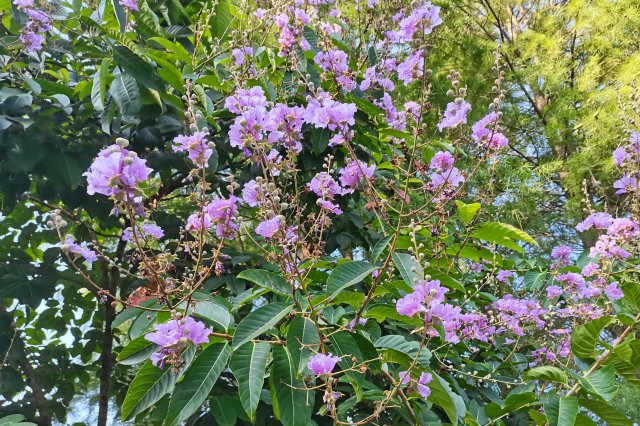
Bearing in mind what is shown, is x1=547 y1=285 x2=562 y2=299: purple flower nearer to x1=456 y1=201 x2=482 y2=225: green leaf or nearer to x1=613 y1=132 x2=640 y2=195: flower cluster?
x1=613 y1=132 x2=640 y2=195: flower cluster

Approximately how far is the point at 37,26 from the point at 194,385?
1143 millimetres

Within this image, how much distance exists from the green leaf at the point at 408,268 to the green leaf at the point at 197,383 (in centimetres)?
34

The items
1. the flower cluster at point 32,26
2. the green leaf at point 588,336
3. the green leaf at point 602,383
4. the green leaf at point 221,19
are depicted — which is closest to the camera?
the green leaf at point 602,383

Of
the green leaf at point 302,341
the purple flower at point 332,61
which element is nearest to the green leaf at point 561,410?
the green leaf at point 302,341

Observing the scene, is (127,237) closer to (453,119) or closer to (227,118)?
(227,118)

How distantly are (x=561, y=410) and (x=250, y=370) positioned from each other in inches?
23.2

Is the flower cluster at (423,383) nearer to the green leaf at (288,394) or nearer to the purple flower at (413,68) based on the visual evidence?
the green leaf at (288,394)

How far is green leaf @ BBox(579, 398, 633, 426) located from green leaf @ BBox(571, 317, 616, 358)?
11 cm

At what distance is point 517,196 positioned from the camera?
4.01 m

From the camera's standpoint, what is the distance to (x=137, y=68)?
1.35 m

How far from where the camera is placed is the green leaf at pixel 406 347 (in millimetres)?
1052

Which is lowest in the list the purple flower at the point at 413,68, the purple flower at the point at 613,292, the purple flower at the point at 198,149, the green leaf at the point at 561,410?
the green leaf at the point at 561,410

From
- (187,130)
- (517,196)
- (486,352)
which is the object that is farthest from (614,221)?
(517,196)

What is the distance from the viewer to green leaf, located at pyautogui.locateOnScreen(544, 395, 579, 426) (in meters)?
1.04
